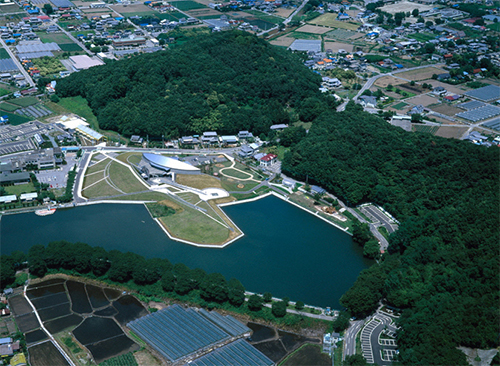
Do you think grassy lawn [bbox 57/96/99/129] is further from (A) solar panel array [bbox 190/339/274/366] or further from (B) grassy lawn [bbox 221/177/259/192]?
(A) solar panel array [bbox 190/339/274/366]

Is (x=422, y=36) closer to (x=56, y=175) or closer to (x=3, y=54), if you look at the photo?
(x=3, y=54)

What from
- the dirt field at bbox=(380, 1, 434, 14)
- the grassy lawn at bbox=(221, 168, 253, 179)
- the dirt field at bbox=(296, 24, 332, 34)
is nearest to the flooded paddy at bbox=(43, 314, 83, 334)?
the grassy lawn at bbox=(221, 168, 253, 179)

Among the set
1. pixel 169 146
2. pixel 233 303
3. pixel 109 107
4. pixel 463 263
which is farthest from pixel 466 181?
pixel 109 107

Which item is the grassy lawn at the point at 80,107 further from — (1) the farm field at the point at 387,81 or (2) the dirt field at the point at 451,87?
(2) the dirt field at the point at 451,87

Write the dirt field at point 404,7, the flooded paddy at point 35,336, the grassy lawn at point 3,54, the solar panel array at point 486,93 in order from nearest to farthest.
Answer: the flooded paddy at point 35,336, the solar panel array at point 486,93, the grassy lawn at point 3,54, the dirt field at point 404,7

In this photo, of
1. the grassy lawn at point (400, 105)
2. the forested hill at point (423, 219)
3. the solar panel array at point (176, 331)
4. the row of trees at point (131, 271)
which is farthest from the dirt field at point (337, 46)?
the solar panel array at point (176, 331)

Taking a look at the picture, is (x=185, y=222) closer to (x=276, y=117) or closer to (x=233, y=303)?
(x=233, y=303)

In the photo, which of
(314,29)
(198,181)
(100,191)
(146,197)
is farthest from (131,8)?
(146,197)
